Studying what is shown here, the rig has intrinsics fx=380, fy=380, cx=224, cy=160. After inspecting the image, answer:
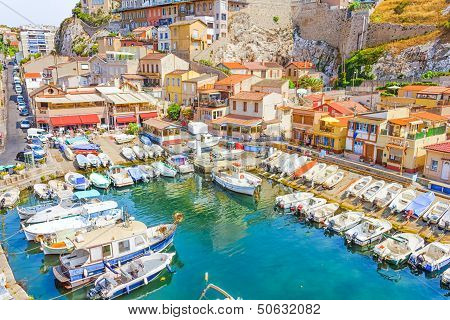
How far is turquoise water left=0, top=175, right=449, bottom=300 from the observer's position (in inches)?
821

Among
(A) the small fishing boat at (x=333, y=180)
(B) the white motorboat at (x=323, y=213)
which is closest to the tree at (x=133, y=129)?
(A) the small fishing boat at (x=333, y=180)

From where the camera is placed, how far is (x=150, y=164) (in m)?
41.1

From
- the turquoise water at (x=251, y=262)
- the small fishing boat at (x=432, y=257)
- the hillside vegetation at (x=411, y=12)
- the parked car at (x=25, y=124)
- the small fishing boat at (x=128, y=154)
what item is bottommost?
the turquoise water at (x=251, y=262)

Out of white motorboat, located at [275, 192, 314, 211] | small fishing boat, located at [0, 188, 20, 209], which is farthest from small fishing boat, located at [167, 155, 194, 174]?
small fishing boat, located at [0, 188, 20, 209]

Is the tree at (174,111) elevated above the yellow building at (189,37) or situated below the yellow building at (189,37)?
below

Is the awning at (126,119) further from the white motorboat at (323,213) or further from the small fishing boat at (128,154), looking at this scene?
the white motorboat at (323,213)

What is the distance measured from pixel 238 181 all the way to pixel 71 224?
1453 cm

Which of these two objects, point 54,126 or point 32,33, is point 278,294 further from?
point 32,33

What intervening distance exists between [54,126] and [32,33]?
112680mm

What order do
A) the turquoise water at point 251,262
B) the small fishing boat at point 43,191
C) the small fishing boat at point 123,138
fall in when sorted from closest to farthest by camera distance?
the turquoise water at point 251,262 < the small fishing boat at point 43,191 < the small fishing boat at point 123,138

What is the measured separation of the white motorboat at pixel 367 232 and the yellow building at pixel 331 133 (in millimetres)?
14558

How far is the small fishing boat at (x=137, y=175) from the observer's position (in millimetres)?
36812

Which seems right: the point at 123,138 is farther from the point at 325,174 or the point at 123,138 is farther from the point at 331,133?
the point at 325,174

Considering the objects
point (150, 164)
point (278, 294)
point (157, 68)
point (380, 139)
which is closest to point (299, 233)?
point (278, 294)
